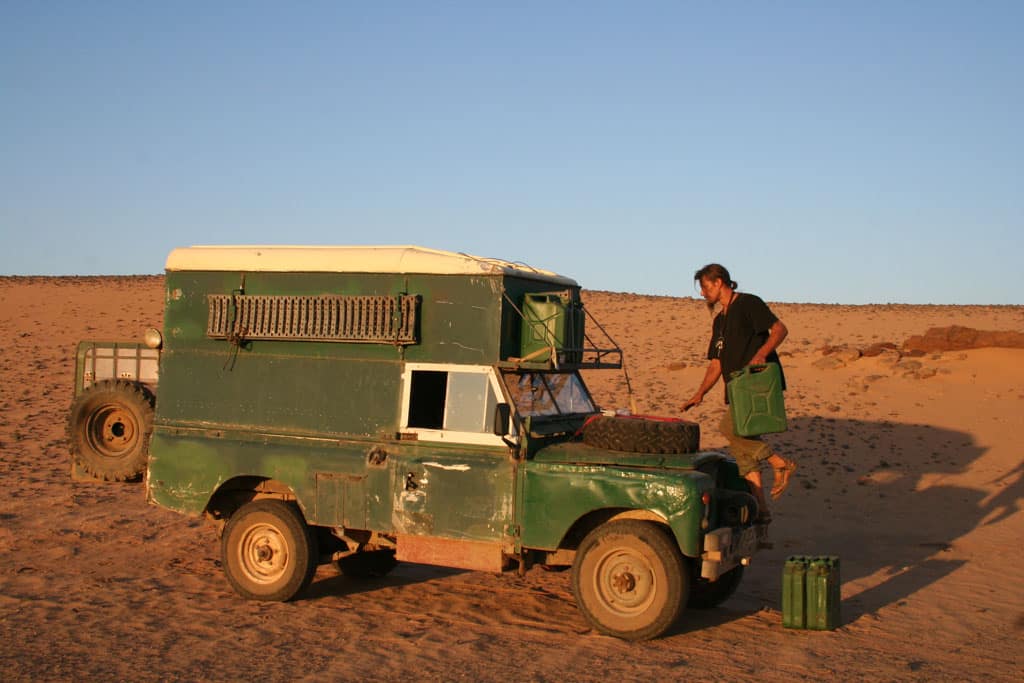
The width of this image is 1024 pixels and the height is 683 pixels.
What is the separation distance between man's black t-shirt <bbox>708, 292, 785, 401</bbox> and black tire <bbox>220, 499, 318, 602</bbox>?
3.95 metres

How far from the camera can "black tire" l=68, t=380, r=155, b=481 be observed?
9883 millimetres

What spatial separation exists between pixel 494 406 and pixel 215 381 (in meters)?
2.71

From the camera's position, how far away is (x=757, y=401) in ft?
28.6

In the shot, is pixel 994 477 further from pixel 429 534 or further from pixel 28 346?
pixel 28 346

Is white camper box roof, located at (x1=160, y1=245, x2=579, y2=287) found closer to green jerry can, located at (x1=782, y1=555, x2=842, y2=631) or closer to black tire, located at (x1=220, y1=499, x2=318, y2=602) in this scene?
black tire, located at (x1=220, y1=499, x2=318, y2=602)

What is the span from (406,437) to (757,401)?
295cm

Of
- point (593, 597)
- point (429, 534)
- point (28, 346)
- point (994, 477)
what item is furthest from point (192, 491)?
point (28, 346)

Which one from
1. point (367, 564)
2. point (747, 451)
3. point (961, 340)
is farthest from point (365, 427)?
point (961, 340)

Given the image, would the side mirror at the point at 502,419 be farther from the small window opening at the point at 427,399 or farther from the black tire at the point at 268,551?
the black tire at the point at 268,551

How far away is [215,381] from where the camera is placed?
9.55 m

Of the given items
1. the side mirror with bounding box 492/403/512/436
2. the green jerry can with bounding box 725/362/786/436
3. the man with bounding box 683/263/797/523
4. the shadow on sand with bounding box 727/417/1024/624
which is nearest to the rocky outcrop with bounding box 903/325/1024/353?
the shadow on sand with bounding box 727/417/1024/624

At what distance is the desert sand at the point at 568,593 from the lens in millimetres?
7387

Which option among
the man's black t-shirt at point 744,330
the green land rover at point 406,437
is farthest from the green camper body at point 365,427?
the man's black t-shirt at point 744,330

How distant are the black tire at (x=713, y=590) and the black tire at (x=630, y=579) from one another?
4.46 ft
